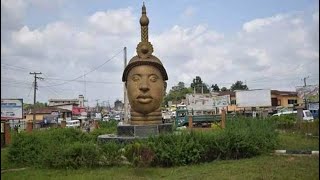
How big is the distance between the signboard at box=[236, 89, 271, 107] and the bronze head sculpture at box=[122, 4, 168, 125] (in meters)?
30.8

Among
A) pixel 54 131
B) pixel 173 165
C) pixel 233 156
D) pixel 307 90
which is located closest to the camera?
pixel 173 165

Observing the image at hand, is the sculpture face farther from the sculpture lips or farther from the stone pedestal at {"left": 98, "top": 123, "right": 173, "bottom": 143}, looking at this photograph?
the stone pedestal at {"left": 98, "top": 123, "right": 173, "bottom": 143}

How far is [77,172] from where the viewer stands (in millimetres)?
11500

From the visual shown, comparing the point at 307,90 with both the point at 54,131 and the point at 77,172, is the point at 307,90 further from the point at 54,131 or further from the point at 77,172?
the point at 77,172

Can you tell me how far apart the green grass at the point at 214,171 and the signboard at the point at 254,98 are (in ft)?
111

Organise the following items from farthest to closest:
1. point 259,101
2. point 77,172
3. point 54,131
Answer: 1. point 259,101
2. point 54,131
3. point 77,172

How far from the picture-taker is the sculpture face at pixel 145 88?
53.3 feet

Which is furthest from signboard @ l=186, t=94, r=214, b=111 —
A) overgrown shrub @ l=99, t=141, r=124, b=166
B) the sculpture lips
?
overgrown shrub @ l=99, t=141, r=124, b=166

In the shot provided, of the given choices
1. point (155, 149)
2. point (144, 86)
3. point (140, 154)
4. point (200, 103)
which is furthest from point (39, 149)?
point (200, 103)

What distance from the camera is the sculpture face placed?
16.2 meters

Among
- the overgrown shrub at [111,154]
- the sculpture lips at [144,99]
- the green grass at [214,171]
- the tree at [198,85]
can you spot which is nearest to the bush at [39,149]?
the green grass at [214,171]

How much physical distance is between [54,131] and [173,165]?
6168 mm

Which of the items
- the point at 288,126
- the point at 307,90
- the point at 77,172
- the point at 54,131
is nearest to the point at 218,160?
the point at 77,172

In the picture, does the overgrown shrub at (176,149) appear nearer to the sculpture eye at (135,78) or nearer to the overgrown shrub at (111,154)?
the overgrown shrub at (111,154)
